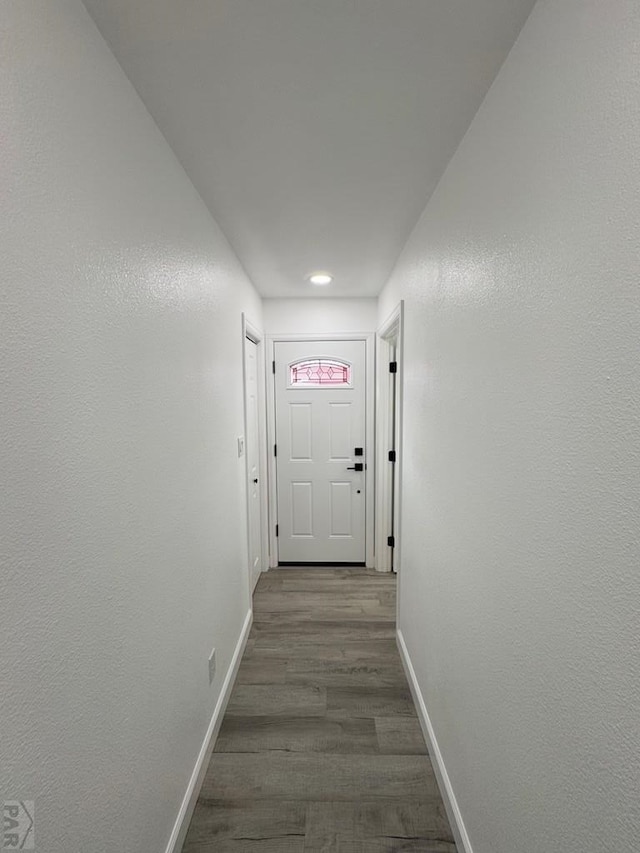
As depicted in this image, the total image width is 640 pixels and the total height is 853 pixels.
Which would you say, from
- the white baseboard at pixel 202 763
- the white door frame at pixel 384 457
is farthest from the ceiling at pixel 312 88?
the white baseboard at pixel 202 763

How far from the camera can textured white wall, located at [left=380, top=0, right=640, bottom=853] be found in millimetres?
621

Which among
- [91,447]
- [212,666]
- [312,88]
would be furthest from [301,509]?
[312,88]

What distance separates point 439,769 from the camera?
154cm

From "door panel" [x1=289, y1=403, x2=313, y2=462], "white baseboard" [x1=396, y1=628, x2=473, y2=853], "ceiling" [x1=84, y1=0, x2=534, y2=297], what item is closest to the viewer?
"ceiling" [x1=84, y1=0, x2=534, y2=297]

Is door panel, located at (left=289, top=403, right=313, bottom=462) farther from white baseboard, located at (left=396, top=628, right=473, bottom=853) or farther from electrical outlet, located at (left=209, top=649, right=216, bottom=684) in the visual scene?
electrical outlet, located at (left=209, top=649, right=216, bottom=684)

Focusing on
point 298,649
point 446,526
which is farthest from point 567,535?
point 298,649

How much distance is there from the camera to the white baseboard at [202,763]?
1308 mm

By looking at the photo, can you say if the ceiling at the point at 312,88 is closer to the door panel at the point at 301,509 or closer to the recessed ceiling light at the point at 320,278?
the recessed ceiling light at the point at 320,278

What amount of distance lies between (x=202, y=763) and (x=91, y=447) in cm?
154

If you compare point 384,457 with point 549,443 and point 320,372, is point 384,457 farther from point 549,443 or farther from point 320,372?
point 549,443

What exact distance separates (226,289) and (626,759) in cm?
221

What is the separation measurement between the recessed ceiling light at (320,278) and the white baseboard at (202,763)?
244 centimetres

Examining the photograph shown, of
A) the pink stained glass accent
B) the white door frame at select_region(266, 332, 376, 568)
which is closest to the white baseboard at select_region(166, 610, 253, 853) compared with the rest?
the white door frame at select_region(266, 332, 376, 568)

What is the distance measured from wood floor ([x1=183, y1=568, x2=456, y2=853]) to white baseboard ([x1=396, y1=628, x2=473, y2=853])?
4cm
